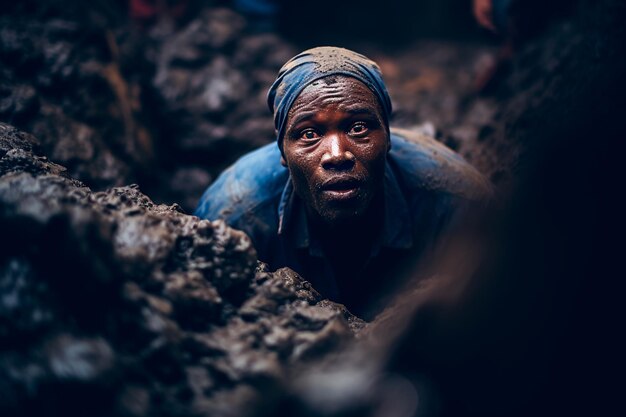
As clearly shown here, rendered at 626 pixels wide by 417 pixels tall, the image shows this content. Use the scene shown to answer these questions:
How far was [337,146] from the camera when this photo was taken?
7.72ft

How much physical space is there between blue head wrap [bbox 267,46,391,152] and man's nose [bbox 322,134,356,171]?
38 cm

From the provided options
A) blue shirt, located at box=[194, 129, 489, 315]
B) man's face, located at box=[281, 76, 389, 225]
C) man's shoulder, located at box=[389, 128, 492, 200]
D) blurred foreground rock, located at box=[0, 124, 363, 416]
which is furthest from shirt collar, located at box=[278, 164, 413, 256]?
blurred foreground rock, located at box=[0, 124, 363, 416]

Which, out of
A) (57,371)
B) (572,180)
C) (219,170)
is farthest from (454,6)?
(57,371)

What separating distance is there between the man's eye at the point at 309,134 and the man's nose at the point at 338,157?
13cm

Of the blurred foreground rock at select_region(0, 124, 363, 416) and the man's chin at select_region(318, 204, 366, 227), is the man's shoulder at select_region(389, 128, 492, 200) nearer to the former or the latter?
the man's chin at select_region(318, 204, 366, 227)

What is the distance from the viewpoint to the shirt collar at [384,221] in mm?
2678

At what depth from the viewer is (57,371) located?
1253 millimetres

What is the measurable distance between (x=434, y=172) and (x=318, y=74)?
97 cm

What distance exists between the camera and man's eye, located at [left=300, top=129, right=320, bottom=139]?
8.04ft

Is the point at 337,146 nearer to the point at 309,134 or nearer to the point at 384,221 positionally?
the point at 309,134

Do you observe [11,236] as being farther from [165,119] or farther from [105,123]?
[165,119]

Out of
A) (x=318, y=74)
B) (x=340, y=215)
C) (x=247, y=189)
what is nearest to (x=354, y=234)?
(x=340, y=215)

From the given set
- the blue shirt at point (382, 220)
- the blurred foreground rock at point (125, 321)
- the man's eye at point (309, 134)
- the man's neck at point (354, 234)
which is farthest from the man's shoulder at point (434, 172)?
the blurred foreground rock at point (125, 321)

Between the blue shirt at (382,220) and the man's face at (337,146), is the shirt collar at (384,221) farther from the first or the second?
the man's face at (337,146)
